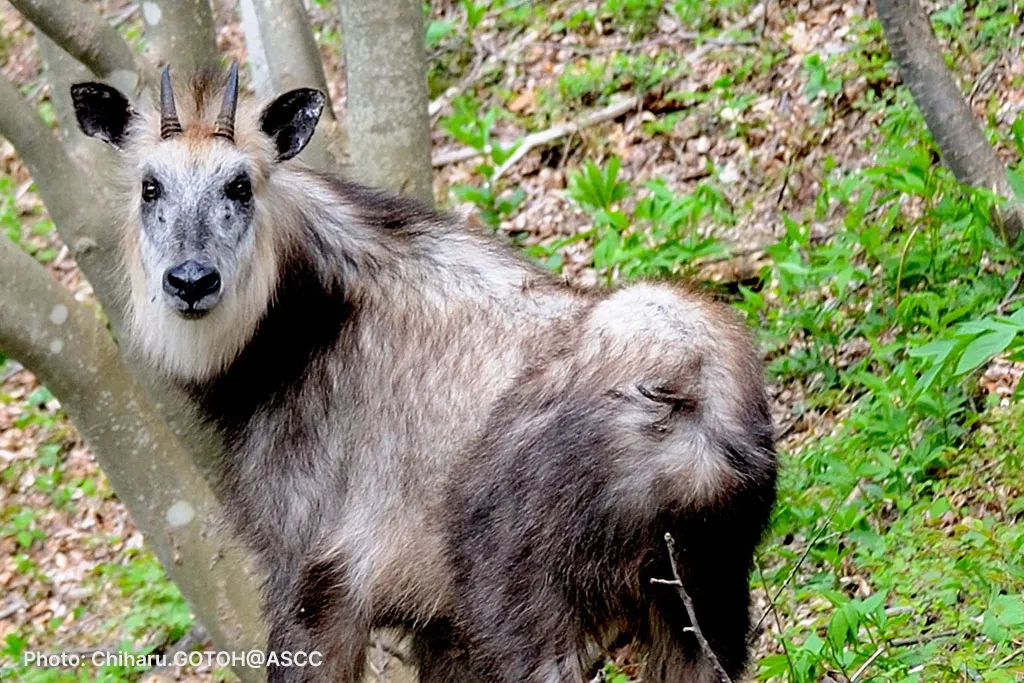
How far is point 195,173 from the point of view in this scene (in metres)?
4.12

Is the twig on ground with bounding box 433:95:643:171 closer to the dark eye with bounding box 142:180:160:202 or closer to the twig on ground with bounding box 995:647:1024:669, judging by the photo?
the dark eye with bounding box 142:180:160:202

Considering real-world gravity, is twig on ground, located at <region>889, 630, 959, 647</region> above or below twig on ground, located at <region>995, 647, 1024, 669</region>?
below

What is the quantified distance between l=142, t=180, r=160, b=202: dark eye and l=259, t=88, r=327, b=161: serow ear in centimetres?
44

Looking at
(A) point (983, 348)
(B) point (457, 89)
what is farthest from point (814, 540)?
(B) point (457, 89)

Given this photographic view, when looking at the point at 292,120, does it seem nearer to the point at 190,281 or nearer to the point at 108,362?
the point at 190,281

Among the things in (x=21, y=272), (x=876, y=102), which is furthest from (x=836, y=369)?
(x=21, y=272)

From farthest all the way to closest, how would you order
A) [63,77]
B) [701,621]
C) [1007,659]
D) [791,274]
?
[791,274], [63,77], [1007,659], [701,621]

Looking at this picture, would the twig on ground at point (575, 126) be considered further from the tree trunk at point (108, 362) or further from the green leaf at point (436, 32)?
the tree trunk at point (108, 362)

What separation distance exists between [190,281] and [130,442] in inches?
26.8

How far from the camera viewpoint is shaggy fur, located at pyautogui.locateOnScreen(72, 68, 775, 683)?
349cm

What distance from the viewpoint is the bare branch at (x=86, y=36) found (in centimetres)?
466

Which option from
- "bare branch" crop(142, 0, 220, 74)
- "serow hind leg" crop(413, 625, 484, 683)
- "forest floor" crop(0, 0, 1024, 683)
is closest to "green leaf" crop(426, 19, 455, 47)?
"forest floor" crop(0, 0, 1024, 683)

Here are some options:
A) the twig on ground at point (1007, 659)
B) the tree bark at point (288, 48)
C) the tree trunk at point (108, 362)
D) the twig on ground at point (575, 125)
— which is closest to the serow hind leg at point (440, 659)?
the tree trunk at point (108, 362)

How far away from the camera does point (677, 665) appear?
12.9ft
